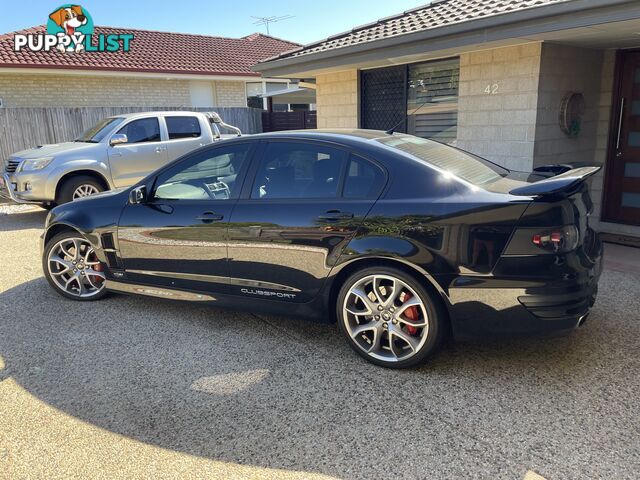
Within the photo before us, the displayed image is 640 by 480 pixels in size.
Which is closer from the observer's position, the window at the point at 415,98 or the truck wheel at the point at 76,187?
the window at the point at 415,98

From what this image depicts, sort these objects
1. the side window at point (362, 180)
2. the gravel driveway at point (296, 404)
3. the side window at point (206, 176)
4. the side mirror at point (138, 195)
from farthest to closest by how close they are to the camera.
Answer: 1. the side mirror at point (138, 195)
2. the side window at point (206, 176)
3. the side window at point (362, 180)
4. the gravel driveway at point (296, 404)

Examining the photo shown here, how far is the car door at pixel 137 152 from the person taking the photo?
9.12 metres

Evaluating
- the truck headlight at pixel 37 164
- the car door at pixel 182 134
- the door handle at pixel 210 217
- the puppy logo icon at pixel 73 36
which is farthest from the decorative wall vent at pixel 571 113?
the puppy logo icon at pixel 73 36

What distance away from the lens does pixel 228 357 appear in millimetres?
3691

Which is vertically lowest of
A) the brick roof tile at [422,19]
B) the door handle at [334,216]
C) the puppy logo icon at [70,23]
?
the door handle at [334,216]

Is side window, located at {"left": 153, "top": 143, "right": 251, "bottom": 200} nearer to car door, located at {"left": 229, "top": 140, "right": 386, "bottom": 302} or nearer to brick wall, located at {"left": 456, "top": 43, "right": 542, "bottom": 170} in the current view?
car door, located at {"left": 229, "top": 140, "right": 386, "bottom": 302}

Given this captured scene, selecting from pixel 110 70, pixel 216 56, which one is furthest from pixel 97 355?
pixel 216 56

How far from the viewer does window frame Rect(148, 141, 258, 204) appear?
3969 millimetres

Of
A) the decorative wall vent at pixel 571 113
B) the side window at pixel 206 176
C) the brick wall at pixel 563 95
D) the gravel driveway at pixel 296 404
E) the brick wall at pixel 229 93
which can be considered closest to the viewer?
the gravel driveway at pixel 296 404

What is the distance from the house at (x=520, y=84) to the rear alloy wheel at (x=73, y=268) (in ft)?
14.9

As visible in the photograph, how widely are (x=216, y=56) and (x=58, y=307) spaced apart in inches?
669

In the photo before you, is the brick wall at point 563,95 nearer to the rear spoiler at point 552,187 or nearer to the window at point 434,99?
the window at point 434,99

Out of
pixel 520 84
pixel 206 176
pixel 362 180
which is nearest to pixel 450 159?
pixel 362 180

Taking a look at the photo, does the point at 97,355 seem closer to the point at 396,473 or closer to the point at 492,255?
the point at 396,473
